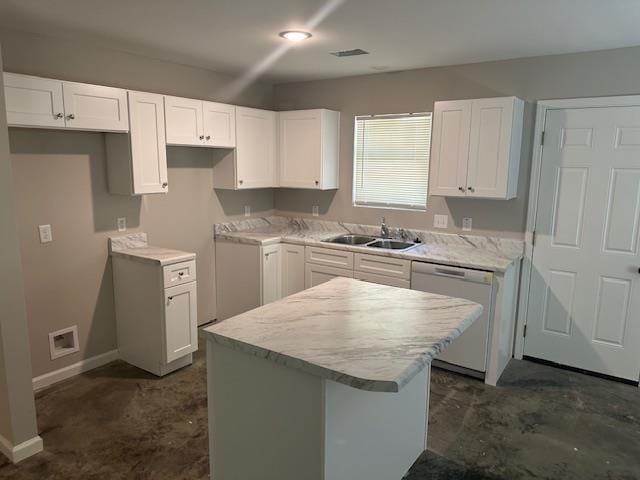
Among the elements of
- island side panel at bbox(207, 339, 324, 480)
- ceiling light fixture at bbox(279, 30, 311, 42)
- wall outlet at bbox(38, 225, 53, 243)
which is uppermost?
ceiling light fixture at bbox(279, 30, 311, 42)

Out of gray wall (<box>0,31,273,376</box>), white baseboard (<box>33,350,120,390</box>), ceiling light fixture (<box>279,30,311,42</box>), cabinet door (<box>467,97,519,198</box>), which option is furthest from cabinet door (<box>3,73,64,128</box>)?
cabinet door (<box>467,97,519,198</box>)

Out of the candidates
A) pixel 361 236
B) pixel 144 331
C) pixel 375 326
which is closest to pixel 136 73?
pixel 144 331

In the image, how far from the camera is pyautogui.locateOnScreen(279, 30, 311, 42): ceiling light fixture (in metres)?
3.00

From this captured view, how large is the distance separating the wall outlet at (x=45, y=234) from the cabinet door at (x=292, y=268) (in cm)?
197

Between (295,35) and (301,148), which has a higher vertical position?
(295,35)

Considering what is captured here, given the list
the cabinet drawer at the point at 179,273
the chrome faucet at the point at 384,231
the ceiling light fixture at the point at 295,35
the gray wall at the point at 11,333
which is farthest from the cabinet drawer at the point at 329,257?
the gray wall at the point at 11,333

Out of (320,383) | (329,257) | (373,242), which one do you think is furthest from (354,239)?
(320,383)

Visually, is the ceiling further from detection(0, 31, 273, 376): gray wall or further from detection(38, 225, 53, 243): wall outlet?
detection(38, 225, 53, 243): wall outlet

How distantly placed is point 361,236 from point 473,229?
1118 mm

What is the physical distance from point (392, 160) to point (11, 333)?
11.1 ft

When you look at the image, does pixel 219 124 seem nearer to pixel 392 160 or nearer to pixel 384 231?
pixel 392 160

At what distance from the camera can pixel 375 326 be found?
6.59 ft

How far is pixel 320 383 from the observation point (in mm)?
1656

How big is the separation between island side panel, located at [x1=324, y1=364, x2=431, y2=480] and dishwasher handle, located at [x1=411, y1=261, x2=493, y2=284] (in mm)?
1156
